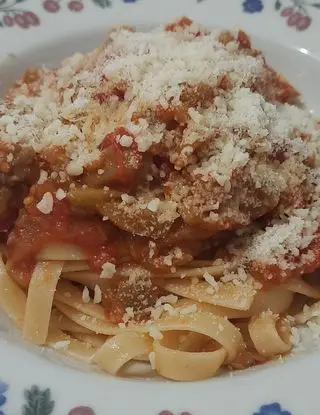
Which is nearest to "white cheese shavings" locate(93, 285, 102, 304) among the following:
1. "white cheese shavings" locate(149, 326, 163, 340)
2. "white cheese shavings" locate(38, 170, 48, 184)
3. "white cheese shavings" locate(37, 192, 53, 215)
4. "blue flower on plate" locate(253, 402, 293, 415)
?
"white cheese shavings" locate(149, 326, 163, 340)

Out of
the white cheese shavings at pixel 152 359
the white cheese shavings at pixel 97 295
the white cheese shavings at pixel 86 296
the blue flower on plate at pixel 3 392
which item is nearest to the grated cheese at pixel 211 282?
the white cheese shavings at pixel 152 359

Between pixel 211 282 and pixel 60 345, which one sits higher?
pixel 211 282

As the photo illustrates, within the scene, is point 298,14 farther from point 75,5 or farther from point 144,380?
point 144,380

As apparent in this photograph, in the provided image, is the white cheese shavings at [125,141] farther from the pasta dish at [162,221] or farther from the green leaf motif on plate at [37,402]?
the green leaf motif on plate at [37,402]

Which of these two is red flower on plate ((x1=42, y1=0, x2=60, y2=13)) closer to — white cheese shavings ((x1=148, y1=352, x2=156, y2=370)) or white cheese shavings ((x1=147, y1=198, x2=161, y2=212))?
white cheese shavings ((x1=147, y1=198, x2=161, y2=212))

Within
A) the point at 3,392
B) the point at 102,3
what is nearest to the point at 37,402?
the point at 3,392
